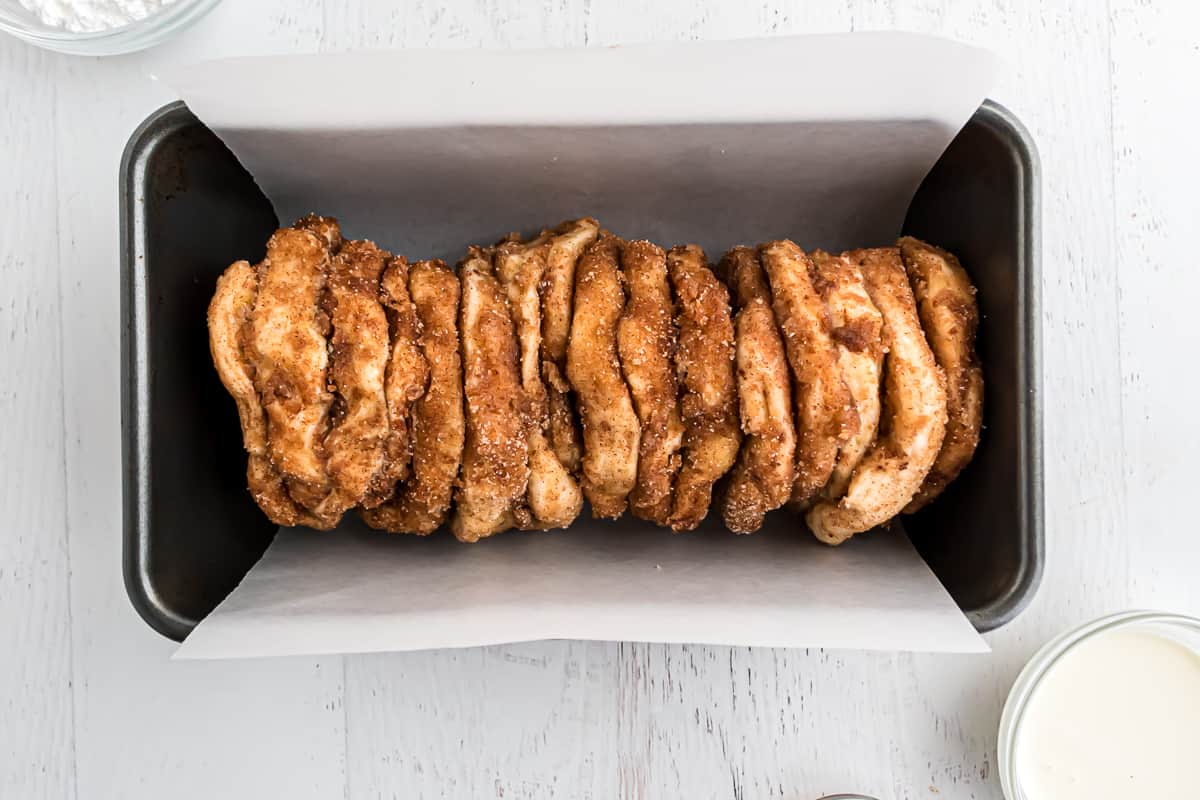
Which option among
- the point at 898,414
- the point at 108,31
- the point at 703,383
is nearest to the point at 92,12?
the point at 108,31

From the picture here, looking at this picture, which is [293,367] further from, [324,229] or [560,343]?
[560,343]

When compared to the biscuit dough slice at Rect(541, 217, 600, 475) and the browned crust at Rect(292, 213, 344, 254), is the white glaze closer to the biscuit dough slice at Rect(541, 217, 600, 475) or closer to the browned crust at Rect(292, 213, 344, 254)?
the biscuit dough slice at Rect(541, 217, 600, 475)

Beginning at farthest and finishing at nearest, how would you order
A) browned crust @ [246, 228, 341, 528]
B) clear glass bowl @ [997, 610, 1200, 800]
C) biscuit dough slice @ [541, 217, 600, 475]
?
clear glass bowl @ [997, 610, 1200, 800]
biscuit dough slice @ [541, 217, 600, 475]
browned crust @ [246, 228, 341, 528]

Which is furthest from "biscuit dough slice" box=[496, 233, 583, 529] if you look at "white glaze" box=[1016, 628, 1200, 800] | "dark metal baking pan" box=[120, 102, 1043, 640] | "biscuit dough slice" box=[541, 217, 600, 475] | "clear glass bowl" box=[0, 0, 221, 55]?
"white glaze" box=[1016, 628, 1200, 800]

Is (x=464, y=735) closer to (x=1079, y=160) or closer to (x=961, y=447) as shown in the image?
(x=961, y=447)

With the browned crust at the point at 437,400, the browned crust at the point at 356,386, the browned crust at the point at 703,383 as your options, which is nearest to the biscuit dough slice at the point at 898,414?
the browned crust at the point at 703,383

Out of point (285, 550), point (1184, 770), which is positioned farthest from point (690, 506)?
point (1184, 770)
